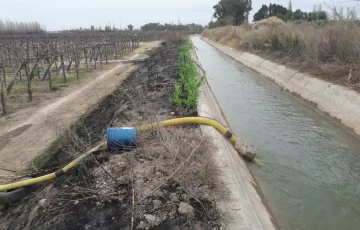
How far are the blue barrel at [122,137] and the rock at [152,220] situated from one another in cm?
202

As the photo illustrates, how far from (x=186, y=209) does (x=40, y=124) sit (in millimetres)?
6388

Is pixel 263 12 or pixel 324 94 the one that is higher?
pixel 263 12

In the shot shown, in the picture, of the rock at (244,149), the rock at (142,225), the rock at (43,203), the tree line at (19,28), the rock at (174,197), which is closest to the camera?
the rock at (142,225)

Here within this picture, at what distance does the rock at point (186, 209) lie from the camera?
4.30 m

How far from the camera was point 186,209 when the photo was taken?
434 cm

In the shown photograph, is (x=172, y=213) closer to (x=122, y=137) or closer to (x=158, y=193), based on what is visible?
(x=158, y=193)

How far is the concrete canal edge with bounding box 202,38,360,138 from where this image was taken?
368 inches

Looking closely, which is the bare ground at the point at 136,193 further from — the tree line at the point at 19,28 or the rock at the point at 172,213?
the tree line at the point at 19,28

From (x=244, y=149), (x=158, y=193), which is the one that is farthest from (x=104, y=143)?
(x=244, y=149)

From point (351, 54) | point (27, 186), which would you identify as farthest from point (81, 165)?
point (351, 54)

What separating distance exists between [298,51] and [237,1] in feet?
169

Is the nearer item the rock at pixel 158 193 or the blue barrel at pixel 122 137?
the rock at pixel 158 193

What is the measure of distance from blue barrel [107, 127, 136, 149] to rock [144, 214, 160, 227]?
2.02m

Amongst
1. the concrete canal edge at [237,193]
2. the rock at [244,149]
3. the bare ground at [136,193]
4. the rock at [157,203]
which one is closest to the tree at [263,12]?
the rock at [244,149]
